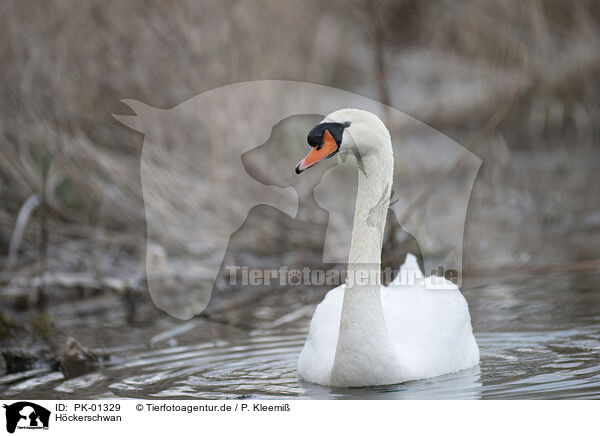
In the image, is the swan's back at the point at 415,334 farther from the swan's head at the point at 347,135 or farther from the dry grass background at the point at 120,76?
the dry grass background at the point at 120,76

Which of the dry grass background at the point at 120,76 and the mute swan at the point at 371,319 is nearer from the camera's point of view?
the mute swan at the point at 371,319

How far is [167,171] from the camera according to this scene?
5.59 metres

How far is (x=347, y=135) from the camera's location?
333cm

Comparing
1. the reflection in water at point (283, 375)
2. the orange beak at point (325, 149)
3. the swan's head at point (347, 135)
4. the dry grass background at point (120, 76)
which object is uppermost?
the dry grass background at point (120, 76)

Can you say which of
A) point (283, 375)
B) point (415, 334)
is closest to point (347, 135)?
point (415, 334)

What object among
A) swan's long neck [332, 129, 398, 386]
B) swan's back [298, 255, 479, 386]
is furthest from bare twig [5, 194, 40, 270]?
swan's long neck [332, 129, 398, 386]

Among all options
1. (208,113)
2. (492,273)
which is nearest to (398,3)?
(208,113)
